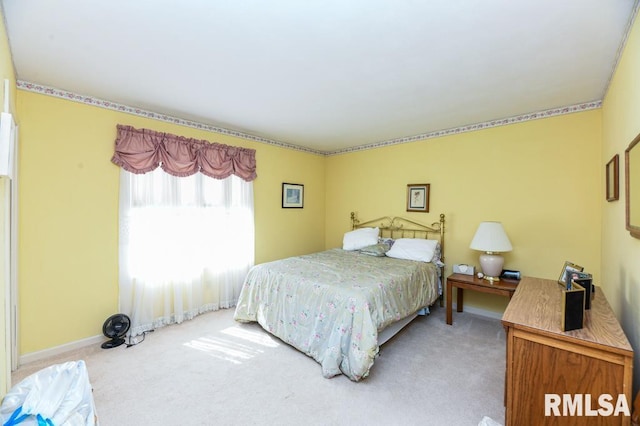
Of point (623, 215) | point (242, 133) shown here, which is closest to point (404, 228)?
point (623, 215)

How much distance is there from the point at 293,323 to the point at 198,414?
1.07 meters

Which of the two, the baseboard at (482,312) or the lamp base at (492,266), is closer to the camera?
the lamp base at (492,266)

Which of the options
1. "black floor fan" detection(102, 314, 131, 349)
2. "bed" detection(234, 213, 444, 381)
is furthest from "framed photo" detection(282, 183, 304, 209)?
"black floor fan" detection(102, 314, 131, 349)

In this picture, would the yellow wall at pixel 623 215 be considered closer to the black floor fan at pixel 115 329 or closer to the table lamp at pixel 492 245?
the table lamp at pixel 492 245

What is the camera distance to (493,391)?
6.94 ft

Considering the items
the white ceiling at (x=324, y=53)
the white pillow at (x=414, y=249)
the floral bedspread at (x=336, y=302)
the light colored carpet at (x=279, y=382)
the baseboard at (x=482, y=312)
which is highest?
the white ceiling at (x=324, y=53)

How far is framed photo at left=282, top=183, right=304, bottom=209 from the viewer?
4660 millimetres

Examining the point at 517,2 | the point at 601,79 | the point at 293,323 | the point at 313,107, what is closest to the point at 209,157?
the point at 313,107

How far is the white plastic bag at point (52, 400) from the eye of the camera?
1149mm

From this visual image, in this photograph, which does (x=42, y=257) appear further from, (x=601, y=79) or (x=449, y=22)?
(x=601, y=79)

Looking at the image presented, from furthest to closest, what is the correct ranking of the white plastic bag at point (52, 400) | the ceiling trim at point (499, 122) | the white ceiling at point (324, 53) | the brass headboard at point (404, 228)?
1. the brass headboard at point (404, 228)
2. the ceiling trim at point (499, 122)
3. the white ceiling at point (324, 53)
4. the white plastic bag at point (52, 400)

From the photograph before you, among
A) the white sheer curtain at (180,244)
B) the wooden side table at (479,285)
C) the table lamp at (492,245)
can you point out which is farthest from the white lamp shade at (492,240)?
the white sheer curtain at (180,244)

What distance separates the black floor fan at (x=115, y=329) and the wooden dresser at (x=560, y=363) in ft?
11.0

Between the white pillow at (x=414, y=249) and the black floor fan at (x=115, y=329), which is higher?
the white pillow at (x=414, y=249)
